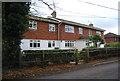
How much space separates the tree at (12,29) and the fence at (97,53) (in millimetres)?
6108

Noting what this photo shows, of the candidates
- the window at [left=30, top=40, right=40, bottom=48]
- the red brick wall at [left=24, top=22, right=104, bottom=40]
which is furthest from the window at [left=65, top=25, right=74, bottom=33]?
the window at [left=30, top=40, right=40, bottom=48]

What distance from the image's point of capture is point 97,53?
550 inches

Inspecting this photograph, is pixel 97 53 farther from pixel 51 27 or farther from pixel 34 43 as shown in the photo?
pixel 51 27

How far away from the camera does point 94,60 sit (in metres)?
13.4

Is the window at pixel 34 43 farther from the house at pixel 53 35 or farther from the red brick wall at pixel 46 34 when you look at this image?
the red brick wall at pixel 46 34

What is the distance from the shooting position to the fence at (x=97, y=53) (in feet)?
41.1

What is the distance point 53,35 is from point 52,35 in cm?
21

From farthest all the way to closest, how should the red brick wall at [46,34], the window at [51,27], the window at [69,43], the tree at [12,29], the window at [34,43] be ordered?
1. the window at [69,43]
2. the window at [51,27]
3. the red brick wall at [46,34]
4. the window at [34,43]
5. the tree at [12,29]

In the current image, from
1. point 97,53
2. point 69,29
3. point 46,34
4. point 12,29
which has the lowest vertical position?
point 97,53

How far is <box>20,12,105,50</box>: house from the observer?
20.0m

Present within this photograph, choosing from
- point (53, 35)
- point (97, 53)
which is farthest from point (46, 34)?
point (97, 53)

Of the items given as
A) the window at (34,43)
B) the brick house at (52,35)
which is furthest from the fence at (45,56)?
the window at (34,43)

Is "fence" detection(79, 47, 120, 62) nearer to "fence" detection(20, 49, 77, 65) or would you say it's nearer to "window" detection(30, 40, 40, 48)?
"fence" detection(20, 49, 77, 65)

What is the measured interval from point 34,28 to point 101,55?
37.2 ft
